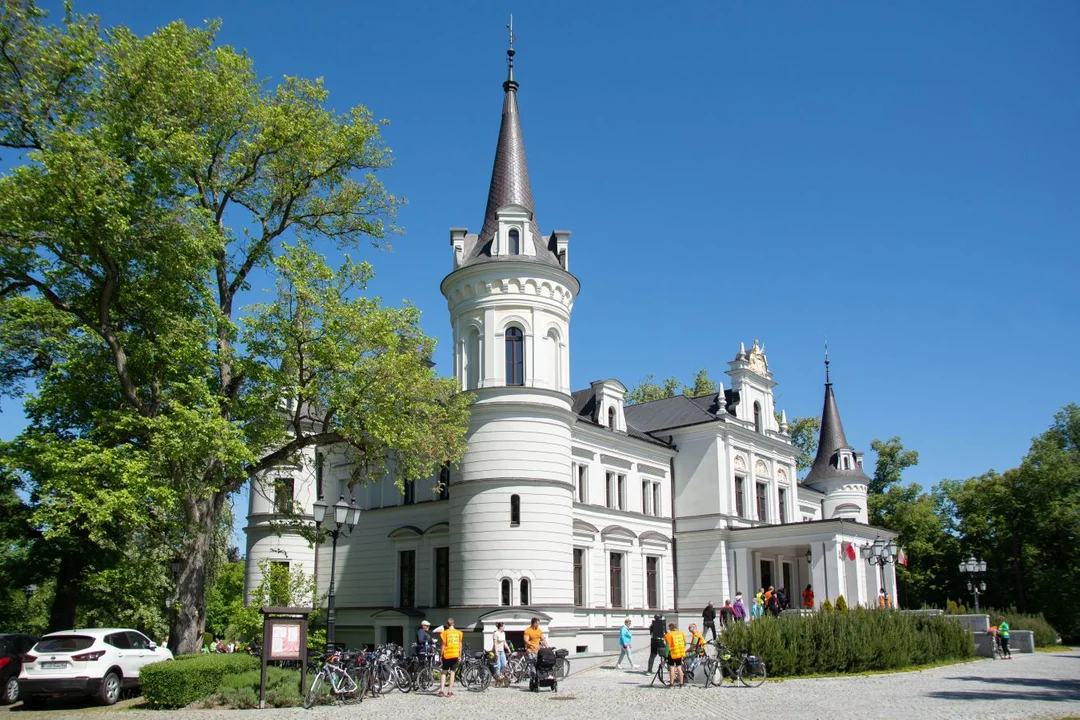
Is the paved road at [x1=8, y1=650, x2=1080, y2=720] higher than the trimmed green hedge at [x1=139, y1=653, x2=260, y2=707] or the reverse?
the reverse

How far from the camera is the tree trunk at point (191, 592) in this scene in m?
21.7

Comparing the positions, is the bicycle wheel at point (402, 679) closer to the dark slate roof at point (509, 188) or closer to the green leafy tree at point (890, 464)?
the dark slate roof at point (509, 188)

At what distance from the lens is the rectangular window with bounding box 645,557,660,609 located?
128ft

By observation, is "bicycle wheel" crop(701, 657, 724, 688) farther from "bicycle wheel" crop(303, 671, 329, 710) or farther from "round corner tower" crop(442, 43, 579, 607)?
"bicycle wheel" crop(303, 671, 329, 710)

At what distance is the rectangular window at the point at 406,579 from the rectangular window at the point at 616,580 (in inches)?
311

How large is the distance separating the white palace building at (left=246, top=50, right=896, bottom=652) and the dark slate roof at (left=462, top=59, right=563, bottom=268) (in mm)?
86

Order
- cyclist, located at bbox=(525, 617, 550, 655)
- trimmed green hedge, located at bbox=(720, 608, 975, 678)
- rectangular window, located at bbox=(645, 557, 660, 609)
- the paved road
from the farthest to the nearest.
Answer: rectangular window, located at bbox=(645, 557, 660, 609) → trimmed green hedge, located at bbox=(720, 608, 975, 678) → cyclist, located at bbox=(525, 617, 550, 655) → the paved road

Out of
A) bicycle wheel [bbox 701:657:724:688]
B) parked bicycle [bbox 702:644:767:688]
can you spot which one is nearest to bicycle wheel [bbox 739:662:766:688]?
parked bicycle [bbox 702:644:767:688]

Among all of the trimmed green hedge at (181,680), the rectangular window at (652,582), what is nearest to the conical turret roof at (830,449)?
the rectangular window at (652,582)

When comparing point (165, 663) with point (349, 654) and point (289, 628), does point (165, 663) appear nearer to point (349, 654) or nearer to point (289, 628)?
point (289, 628)

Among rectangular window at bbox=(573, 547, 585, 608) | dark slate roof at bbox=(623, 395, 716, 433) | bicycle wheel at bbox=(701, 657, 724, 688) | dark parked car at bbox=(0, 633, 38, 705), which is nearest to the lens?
dark parked car at bbox=(0, 633, 38, 705)

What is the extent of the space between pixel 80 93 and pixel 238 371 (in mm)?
7802

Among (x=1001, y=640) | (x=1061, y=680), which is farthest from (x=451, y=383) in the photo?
(x=1001, y=640)

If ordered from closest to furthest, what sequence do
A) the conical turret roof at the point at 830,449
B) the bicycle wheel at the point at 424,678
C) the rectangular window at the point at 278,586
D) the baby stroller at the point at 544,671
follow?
1. the baby stroller at the point at 544,671
2. the bicycle wheel at the point at 424,678
3. the rectangular window at the point at 278,586
4. the conical turret roof at the point at 830,449
